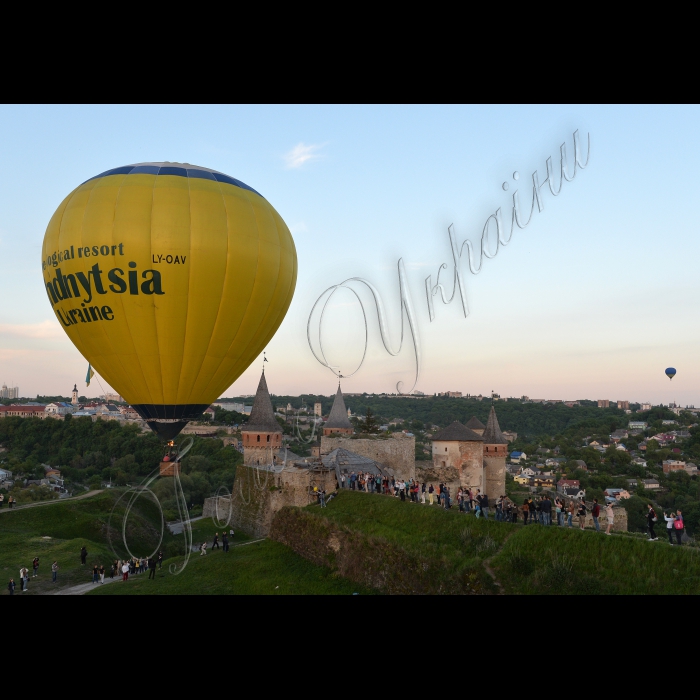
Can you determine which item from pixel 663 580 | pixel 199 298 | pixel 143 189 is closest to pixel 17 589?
pixel 199 298

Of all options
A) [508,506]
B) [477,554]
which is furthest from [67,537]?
[508,506]

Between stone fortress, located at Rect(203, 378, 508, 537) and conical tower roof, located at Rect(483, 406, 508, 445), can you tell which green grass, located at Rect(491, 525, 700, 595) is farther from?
conical tower roof, located at Rect(483, 406, 508, 445)

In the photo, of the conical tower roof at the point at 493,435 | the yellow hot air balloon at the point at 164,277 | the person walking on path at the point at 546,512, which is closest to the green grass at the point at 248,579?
the person walking on path at the point at 546,512

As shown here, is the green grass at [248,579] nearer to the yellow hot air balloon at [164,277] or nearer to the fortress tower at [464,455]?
the yellow hot air balloon at [164,277]

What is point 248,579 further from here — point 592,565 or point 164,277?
point 592,565

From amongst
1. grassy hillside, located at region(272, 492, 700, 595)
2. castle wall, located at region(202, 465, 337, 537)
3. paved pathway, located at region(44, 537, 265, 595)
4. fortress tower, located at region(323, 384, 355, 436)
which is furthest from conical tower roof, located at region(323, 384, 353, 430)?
paved pathway, located at region(44, 537, 265, 595)
